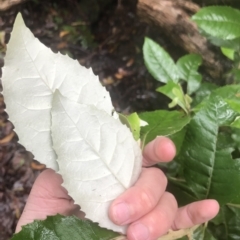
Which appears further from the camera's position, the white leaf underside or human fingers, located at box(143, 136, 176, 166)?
human fingers, located at box(143, 136, 176, 166)

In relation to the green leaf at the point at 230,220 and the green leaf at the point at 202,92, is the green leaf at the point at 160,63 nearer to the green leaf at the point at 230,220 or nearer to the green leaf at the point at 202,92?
the green leaf at the point at 202,92

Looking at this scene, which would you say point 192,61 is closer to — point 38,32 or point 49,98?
point 49,98

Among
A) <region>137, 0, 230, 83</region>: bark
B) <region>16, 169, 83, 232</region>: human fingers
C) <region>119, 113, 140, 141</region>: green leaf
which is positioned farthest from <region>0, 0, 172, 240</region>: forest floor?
<region>119, 113, 140, 141</region>: green leaf

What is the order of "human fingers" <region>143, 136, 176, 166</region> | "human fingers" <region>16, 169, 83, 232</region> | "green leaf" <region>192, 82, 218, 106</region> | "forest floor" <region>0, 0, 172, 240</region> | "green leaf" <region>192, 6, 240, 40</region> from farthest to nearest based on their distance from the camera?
"forest floor" <region>0, 0, 172, 240</region>
"green leaf" <region>192, 82, 218, 106</region>
"green leaf" <region>192, 6, 240, 40</region>
"human fingers" <region>16, 169, 83, 232</region>
"human fingers" <region>143, 136, 176, 166</region>

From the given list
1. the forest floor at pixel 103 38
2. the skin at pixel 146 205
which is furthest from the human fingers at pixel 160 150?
the forest floor at pixel 103 38

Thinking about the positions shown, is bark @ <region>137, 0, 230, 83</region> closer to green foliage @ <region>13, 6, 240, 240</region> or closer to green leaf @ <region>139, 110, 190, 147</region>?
green foliage @ <region>13, 6, 240, 240</region>

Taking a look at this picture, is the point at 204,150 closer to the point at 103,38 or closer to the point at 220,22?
the point at 220,22
